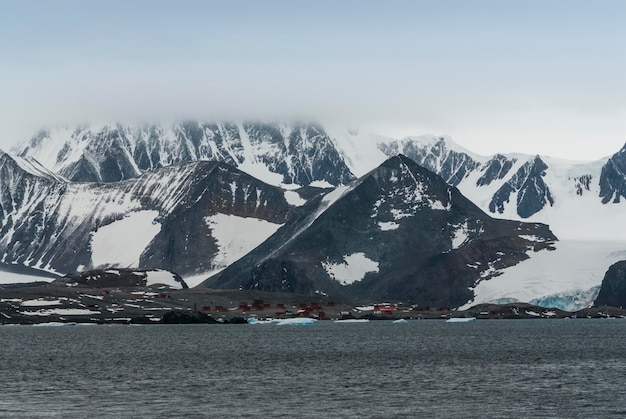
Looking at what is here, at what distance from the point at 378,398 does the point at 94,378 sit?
43392 mm

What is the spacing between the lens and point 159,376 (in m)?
167

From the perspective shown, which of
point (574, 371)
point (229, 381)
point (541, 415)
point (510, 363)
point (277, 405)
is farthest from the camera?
point (510, 363)

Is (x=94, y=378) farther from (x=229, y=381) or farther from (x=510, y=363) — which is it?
(x=510, y=363)

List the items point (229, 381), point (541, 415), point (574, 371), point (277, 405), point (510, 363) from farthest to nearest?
point (510, 363)
point (574, 371)
point (229, 381)
point (277, 405)
point (541, 415)

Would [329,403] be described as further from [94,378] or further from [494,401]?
[94,378]

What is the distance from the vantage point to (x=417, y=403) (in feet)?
437

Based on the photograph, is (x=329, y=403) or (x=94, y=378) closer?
(x=329, y=403)

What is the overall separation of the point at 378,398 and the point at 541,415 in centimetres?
2146

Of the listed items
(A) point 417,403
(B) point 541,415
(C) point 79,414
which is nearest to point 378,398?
(A) point 417,403

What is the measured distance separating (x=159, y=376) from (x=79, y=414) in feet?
142

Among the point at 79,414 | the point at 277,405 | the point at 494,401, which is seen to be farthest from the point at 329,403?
the point at 79,414

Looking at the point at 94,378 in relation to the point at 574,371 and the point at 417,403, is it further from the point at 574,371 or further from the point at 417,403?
the point at 574,371

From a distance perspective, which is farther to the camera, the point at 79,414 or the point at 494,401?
the point at 494,401

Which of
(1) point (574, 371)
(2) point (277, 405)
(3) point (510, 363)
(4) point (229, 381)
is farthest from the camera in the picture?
(3) point (510, 363)
